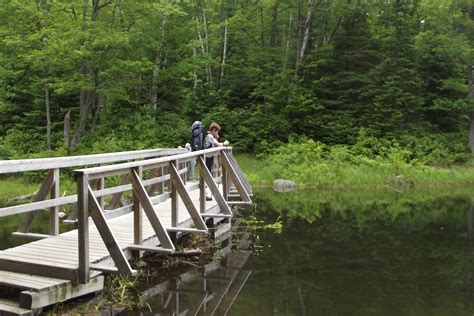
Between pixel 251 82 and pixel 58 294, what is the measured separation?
73.3 feet

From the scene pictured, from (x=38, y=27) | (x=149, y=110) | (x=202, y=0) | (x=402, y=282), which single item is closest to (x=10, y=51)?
(x=38, y=27)

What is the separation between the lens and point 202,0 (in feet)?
97.6

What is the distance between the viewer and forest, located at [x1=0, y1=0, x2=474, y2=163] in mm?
21344

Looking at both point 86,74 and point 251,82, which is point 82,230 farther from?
point 251,82

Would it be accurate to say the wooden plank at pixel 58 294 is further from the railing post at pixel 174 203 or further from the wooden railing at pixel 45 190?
the railing post at pixel 174 203

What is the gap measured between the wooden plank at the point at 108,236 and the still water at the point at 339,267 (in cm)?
97

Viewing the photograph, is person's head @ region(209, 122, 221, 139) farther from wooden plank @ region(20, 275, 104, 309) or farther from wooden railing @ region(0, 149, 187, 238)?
wooden plank @ region(20, 275, 104, 309)

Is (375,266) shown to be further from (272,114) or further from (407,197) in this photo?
(272,114)

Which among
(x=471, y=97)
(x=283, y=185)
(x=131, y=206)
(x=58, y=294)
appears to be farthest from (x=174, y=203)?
(x=471, y=97)

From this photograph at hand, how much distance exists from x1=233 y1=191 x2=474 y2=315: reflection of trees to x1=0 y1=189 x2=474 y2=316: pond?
0.02m

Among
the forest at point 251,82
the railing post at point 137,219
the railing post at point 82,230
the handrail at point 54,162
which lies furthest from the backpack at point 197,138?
the forest at point 251,82

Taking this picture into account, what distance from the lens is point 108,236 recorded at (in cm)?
599

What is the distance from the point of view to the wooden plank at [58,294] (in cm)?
535

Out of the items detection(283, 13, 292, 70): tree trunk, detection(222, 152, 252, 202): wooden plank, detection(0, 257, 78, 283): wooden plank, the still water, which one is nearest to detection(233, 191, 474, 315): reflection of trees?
the still water
